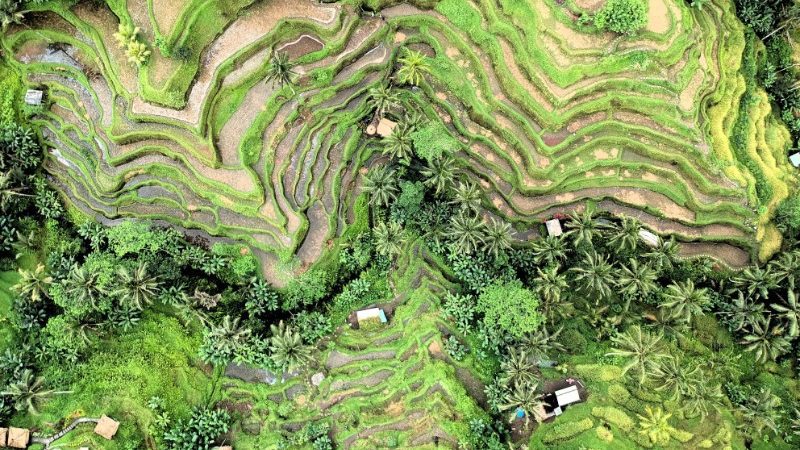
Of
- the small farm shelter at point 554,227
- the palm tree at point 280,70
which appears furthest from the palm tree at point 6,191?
the small farm shelter at point 554,227

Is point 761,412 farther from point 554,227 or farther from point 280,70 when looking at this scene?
point 280,70

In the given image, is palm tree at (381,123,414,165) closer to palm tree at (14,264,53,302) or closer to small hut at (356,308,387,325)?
small hut at (356,308,387,325)

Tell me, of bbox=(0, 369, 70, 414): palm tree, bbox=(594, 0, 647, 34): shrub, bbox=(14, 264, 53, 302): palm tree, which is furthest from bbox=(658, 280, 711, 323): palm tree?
bbox=(14, 264, 53, 302): palm tree

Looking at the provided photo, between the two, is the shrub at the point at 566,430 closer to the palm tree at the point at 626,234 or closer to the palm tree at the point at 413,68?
the palm tree at the point at 626,234

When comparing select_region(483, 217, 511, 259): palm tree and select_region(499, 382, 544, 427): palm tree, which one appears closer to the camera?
select_region(499, 382, 544, 427): palm tree

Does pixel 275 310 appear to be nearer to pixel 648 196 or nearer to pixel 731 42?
pixel 648 196

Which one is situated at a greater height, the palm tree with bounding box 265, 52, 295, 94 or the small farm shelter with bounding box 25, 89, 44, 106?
the palm tree with bounding box 265, 52, 295, 94

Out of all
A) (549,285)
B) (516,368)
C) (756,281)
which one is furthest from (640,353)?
(756,281)
